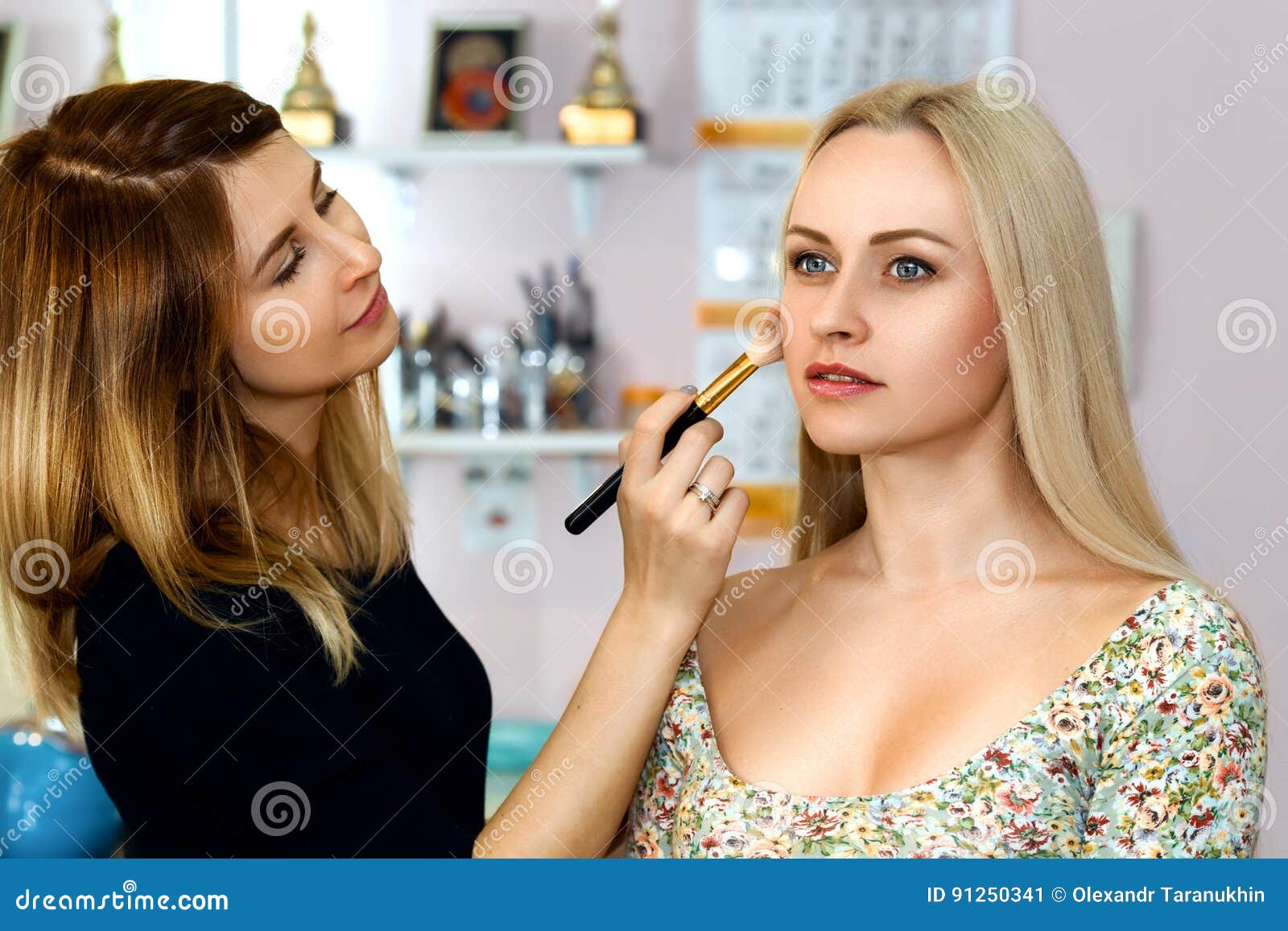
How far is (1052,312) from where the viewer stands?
1122mm

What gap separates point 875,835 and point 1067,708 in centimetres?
19

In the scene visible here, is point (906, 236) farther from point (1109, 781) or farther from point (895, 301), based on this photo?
point (1109, 781)

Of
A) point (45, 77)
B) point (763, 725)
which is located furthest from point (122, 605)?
point (45, 77)

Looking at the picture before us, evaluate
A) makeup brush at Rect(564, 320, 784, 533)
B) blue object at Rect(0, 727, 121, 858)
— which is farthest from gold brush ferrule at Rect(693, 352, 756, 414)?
blue object at Rect(0, 727, 121, 858)

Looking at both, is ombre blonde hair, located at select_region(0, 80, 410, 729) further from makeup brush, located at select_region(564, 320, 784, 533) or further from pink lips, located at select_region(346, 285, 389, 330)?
makeup brush, located at select_region(564, 320, 784, 533)

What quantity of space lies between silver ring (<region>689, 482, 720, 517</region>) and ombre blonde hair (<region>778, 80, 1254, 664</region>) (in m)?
0.28

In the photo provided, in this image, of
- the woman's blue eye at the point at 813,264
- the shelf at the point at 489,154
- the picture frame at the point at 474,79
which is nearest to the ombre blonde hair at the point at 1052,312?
the woman's blue eye at the point at 813,264

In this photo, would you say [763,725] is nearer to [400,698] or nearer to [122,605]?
[400,698]

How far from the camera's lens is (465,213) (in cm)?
272

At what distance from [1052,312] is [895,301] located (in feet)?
0.46

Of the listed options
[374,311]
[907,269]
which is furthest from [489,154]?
[907,269]

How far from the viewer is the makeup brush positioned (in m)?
1.15
